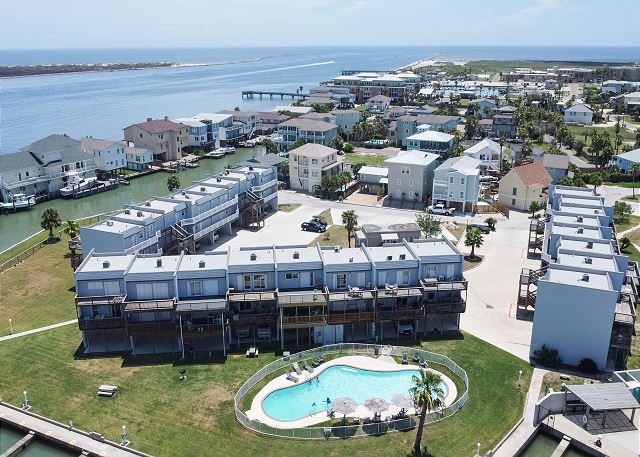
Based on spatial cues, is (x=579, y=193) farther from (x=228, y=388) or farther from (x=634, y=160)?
(x=228, y=388)

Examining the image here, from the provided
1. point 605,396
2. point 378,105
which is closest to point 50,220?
point 605,396

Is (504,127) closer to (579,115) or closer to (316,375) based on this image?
(579,115)

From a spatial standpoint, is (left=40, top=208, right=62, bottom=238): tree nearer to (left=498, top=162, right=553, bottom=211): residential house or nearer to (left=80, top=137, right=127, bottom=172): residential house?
(left=80, top=137, right=127, bottom=172): residential house

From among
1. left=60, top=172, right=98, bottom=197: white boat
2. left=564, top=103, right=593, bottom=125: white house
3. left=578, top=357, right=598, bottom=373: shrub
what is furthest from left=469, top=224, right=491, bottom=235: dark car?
left=564, top=103, right=593, bottom=125: white house

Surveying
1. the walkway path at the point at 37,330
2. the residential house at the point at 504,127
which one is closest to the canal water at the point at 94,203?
the walkway path at the point at 37,330

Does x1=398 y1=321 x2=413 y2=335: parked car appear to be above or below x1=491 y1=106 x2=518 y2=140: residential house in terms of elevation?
below

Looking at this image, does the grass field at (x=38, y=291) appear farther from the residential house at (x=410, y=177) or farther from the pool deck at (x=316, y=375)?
the residential house at (x=410, y=177)
